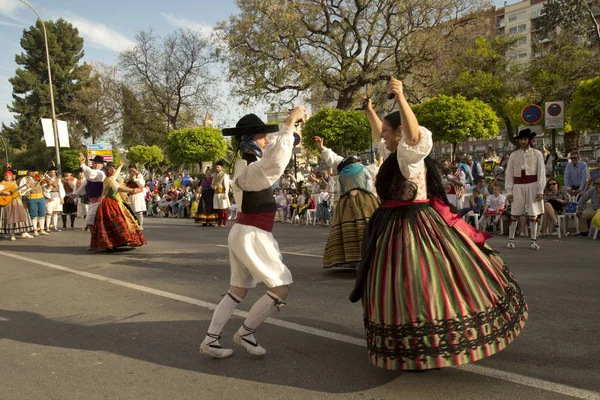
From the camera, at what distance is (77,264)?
29.5 ft

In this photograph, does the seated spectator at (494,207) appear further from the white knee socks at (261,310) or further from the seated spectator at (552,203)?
the white knee socks at (261,310)

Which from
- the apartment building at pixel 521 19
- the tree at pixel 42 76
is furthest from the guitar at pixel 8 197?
the apartment building at pixel 521 19

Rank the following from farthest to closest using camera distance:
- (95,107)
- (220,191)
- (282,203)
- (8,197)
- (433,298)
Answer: (95,107), (282,203), (220,191), (8,197), (433,298)

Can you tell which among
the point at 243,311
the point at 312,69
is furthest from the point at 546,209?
the point at 312,69

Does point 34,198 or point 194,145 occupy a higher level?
point 194,145

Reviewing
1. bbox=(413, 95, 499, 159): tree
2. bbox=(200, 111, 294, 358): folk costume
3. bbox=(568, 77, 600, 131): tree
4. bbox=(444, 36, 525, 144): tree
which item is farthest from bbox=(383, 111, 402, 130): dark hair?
bbox=(444, 36, 525, 144): tree

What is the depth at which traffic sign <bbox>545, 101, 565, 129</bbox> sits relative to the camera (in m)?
13.6

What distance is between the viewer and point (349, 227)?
23.4 ft

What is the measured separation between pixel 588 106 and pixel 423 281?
18789mm

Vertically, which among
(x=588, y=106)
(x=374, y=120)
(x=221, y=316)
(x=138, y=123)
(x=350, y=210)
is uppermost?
(x=138, y=123)

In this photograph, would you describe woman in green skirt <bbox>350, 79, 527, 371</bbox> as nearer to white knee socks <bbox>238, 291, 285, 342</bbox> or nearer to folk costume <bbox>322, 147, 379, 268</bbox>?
white knee socks <bbox>238, 291, 285, 342</bbox>

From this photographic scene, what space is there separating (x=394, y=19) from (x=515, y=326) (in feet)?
93.1

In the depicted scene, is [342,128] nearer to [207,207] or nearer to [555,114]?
[207,207]

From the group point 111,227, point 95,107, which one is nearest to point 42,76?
point 95,107
